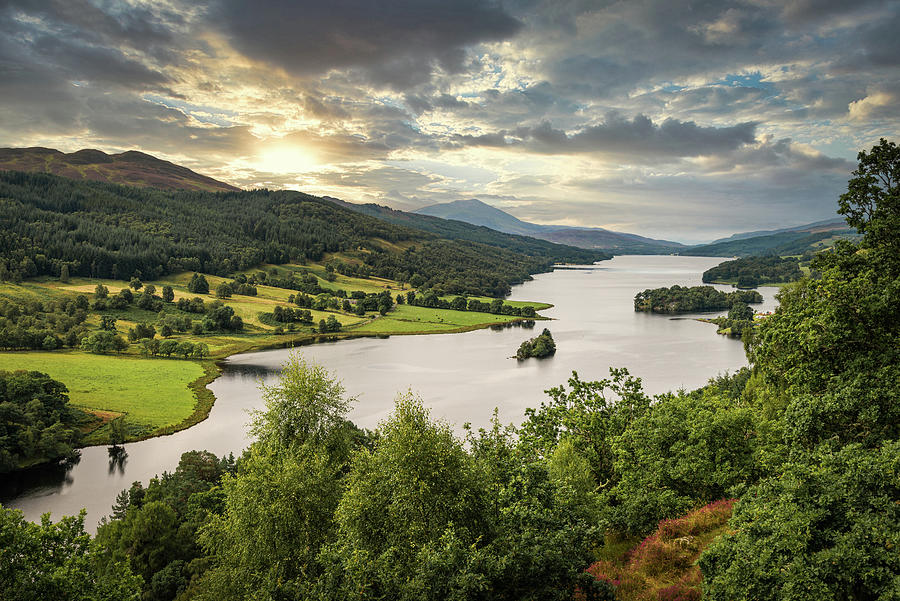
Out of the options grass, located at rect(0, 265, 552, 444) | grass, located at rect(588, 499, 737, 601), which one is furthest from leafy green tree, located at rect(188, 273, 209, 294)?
grass, located at rect(588, 499, 737, 601)

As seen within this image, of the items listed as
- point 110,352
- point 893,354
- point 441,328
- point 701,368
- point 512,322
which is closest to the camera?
point 893,354

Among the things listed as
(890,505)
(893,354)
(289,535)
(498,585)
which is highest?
(893,354)

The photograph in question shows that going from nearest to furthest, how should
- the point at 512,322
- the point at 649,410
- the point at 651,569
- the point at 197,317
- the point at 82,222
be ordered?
1. the point at 651,569
2. the point at 649,410
3. the point at 197,317
4. the point at 512,322
5. the point at 82,222

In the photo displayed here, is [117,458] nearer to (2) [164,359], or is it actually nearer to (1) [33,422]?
(1) [33,422]

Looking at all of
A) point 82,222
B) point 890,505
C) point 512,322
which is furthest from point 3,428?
point 82,222

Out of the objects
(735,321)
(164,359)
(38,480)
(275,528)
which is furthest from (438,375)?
(735,321)

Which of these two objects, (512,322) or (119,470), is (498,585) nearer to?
(119,470)

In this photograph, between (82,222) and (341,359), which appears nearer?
(341,359)
